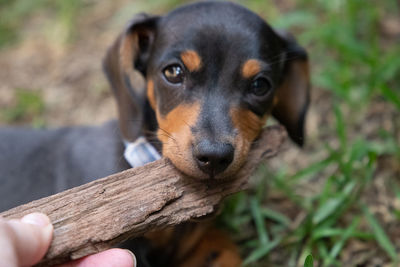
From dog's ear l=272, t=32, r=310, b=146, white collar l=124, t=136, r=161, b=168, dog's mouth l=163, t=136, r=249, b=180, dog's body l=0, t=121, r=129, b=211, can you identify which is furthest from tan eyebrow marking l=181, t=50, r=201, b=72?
dog's ear l=272, t=32, r=310, b=146

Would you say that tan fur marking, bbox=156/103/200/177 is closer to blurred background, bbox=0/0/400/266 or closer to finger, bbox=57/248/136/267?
finger, bbox=57/248/136/267

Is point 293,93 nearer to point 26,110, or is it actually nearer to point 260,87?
point 260,87

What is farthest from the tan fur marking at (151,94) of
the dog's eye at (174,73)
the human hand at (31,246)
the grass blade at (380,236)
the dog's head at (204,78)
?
the grass blade at (380,236)

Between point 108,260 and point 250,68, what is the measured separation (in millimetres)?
1555

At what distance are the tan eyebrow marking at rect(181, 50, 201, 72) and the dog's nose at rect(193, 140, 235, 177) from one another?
65cm

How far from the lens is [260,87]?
3346 mm

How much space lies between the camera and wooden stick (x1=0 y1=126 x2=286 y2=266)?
2.33 meters

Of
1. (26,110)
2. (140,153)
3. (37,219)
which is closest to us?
(37,219)

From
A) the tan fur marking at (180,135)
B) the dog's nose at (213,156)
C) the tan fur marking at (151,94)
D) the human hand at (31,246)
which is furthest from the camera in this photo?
the tan fur marking at (151,94)

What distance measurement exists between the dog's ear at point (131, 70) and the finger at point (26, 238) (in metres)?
1.30

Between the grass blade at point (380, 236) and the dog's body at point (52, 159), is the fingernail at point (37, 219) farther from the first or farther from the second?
the grass blade at point (380, 236)

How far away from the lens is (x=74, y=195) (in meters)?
2.42

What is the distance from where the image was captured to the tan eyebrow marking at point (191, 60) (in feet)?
10.2

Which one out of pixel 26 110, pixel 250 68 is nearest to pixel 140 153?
pixel 250 68
